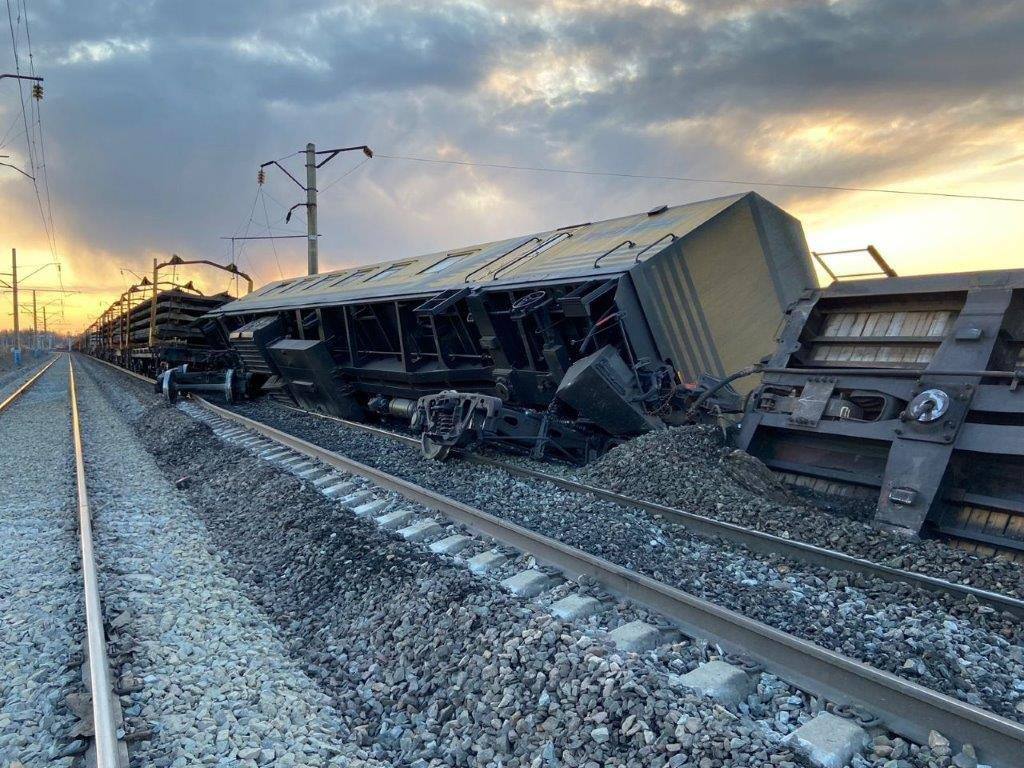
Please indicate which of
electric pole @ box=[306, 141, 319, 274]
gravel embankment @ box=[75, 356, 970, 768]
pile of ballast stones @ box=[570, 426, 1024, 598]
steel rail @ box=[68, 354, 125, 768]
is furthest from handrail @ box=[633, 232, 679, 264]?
electric pole @ box=[306, 141, 319, 274]

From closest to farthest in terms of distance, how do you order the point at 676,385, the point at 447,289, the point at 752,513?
the point at 752,513 < the point at 676,385 < the point at 447,289

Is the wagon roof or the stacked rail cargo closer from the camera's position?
the wagon roof

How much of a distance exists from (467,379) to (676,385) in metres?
3.78

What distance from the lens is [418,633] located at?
3801 mm

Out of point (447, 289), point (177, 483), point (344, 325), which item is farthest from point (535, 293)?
point (344, 325)

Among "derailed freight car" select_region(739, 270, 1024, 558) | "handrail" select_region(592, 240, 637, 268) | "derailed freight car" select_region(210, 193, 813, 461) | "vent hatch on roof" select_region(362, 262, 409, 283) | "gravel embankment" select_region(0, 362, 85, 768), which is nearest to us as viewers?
"gravel embankment" select_region(0, 362, 85, 768)

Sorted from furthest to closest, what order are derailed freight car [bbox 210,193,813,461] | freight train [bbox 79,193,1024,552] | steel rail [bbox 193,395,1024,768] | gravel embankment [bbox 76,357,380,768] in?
derailed freight car [bbox 210,193,813,461], freight train [bbox 79,193,1024,552], gravel embankment [bbox 76,357,380,768], steel rail [bbox 193,395,1024,768]

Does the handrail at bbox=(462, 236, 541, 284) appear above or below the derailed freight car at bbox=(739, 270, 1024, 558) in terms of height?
above

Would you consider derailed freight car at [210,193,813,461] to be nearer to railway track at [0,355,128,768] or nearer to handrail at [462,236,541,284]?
handrail at [462,236,541,284]

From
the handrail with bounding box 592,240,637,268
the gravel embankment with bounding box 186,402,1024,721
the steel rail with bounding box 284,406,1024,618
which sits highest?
the handrail with bounding box 592,240,637,268

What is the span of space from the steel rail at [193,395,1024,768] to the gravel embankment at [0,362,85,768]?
2.83 metres

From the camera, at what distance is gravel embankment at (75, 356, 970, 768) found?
262 cm

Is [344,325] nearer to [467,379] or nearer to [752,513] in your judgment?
[467,379]

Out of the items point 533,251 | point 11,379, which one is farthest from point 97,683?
point 11,379
